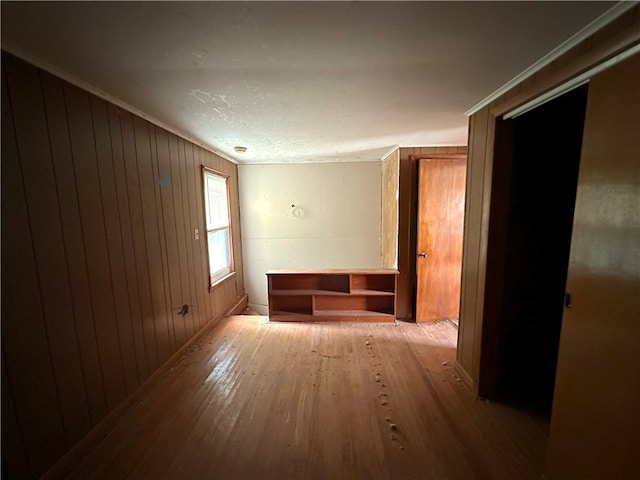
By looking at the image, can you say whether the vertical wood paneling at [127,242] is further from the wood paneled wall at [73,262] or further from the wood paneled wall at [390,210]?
the wood paneled wall at [390,210]

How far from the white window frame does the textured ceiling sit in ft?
4.95

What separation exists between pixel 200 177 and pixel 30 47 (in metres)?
2.10

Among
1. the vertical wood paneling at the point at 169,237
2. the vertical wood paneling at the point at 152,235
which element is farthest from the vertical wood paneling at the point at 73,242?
the vertical wood paneling at the point at 169,237

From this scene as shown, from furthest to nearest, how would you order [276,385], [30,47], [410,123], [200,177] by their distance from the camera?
[200,177], [410,123], [276,385], [30,47]

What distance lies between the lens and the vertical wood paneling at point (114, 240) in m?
1.79

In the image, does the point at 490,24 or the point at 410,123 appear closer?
the point at 490,24

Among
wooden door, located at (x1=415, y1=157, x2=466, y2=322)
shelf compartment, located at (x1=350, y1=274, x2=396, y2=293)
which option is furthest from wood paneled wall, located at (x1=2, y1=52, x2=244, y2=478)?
wooden door, located at (x1=415, y1=157, x2=466, y2=322)

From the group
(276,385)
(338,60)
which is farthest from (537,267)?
(276,385)

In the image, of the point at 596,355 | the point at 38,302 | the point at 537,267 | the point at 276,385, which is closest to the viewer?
the point at 596,355

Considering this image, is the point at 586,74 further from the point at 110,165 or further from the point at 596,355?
the point at 110,165

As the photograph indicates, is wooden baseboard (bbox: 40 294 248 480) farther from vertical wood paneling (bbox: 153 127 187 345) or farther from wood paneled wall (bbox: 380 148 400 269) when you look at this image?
wood paneled wall (bbox: 380 148 400 269)

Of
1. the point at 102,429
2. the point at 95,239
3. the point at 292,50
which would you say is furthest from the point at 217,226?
the point at 292,50

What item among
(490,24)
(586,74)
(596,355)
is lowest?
(596,355)

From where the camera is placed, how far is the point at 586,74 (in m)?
1.19
